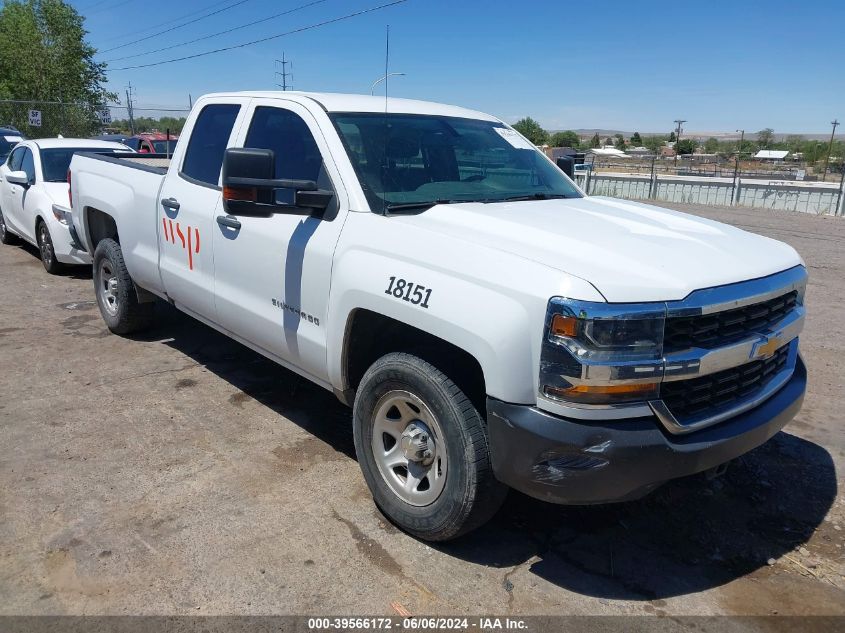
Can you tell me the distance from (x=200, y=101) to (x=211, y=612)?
3.55m

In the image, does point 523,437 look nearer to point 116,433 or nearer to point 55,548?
point 55,548

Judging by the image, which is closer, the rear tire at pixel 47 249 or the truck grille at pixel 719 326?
the truck grille at pixel 719 326

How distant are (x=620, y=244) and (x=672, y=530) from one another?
1515 millimetres

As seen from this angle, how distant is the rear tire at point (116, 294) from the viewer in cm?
578

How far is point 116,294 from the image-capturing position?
5996mm

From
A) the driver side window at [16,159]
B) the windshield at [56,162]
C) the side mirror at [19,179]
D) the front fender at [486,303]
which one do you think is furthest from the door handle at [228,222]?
the driver side window at [16,159]

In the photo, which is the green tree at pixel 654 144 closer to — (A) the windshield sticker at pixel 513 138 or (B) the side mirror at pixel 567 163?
(B) the side mirror at pixel 567 163

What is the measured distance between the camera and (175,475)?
12.6 ft

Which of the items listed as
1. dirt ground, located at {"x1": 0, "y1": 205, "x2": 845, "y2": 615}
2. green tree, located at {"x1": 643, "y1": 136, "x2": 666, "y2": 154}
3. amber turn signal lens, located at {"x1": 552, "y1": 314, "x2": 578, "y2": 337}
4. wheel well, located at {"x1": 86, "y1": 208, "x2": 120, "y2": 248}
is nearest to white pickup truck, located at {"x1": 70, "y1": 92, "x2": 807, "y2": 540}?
amber turn signal lens, located at {"x1": 552, "y1": 314, "x2": 578, "y2": 337}

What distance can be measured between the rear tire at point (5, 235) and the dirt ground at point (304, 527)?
642 centimetres

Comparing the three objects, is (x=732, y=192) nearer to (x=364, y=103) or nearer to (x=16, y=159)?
(x=16, y=159)

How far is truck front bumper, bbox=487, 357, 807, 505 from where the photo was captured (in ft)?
8.40

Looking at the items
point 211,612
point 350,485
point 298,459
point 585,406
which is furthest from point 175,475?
point 585,406

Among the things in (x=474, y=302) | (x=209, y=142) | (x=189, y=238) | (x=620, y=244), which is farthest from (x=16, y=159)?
(x=620, y=244)
